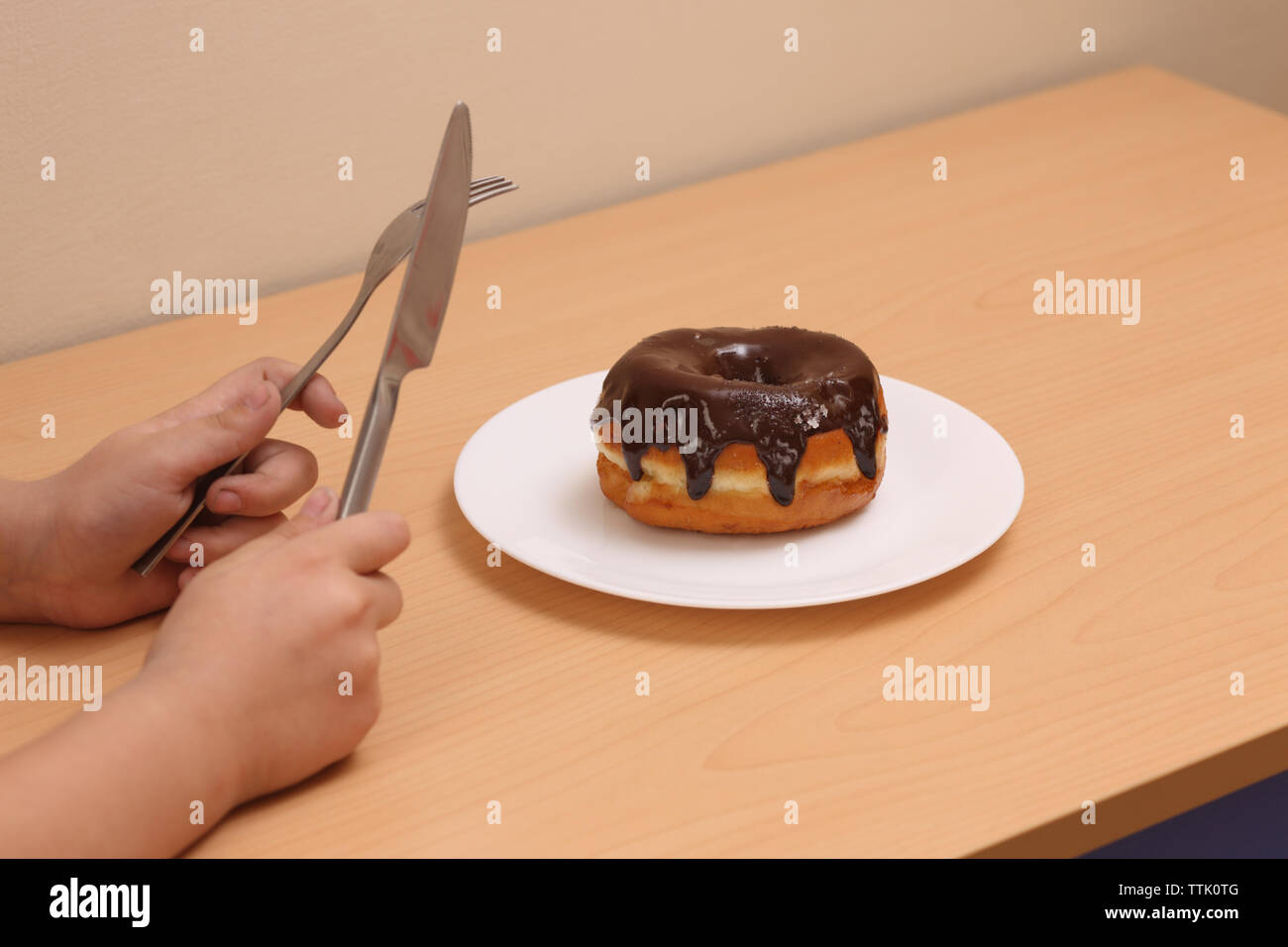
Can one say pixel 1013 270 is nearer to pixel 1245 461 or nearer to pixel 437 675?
pixel 1245 461

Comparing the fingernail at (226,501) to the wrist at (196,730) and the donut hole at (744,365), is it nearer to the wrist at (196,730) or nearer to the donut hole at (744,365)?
the wrist at (196,730)

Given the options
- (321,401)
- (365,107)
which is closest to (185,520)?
(321,401)

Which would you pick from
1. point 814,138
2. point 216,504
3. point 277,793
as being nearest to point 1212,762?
point 277,793

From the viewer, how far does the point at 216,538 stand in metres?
0.91

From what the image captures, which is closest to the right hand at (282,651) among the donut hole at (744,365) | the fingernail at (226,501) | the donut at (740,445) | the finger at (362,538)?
the finger at (362,538)

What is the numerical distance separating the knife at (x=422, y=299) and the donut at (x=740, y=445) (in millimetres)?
168

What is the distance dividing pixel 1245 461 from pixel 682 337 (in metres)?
Result: 0.45

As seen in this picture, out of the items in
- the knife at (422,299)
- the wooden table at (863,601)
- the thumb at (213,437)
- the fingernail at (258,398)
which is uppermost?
the knife at (422,299)

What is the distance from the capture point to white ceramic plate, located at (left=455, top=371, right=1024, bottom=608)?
891 millimetres

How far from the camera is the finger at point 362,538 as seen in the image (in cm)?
75

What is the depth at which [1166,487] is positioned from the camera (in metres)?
1.03

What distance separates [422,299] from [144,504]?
0.23 meters

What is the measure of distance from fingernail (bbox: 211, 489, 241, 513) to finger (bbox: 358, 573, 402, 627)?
0.16 metres

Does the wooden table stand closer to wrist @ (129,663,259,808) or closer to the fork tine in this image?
wrist @ (129,663,259,808)
